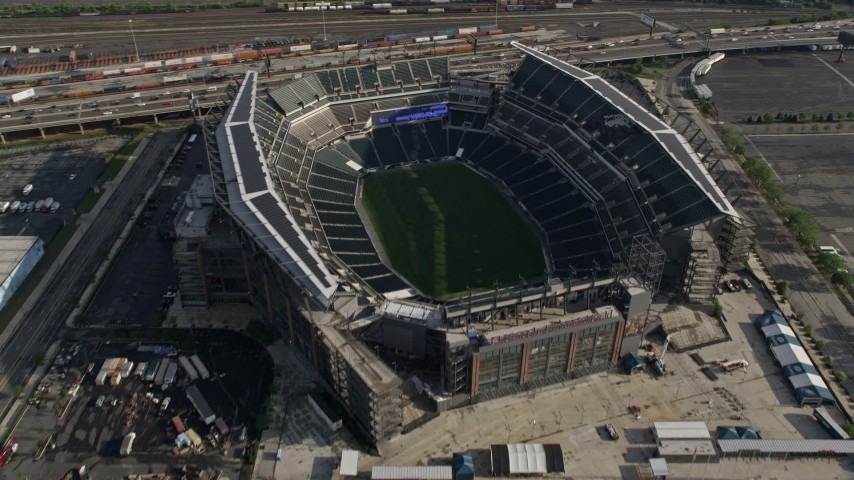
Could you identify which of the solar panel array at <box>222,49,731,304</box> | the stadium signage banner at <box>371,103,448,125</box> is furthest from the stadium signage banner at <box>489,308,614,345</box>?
the stadium signage banner at <box>371,103,448,125</box>

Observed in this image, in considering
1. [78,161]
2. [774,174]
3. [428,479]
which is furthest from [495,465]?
[78,161]

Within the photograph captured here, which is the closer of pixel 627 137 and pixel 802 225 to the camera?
pixel 802 225

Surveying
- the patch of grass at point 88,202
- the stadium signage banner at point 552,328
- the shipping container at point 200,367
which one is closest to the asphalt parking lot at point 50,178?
the patch of grass at point 88,202

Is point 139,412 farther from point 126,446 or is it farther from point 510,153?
point 510,153

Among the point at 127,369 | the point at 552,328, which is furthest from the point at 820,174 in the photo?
the point at 127,369

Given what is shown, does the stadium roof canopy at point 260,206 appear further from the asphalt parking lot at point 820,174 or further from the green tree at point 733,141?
the green tree at point 733,141

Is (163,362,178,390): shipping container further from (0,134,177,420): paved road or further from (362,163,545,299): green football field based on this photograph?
(362,163,545,299): green football field
